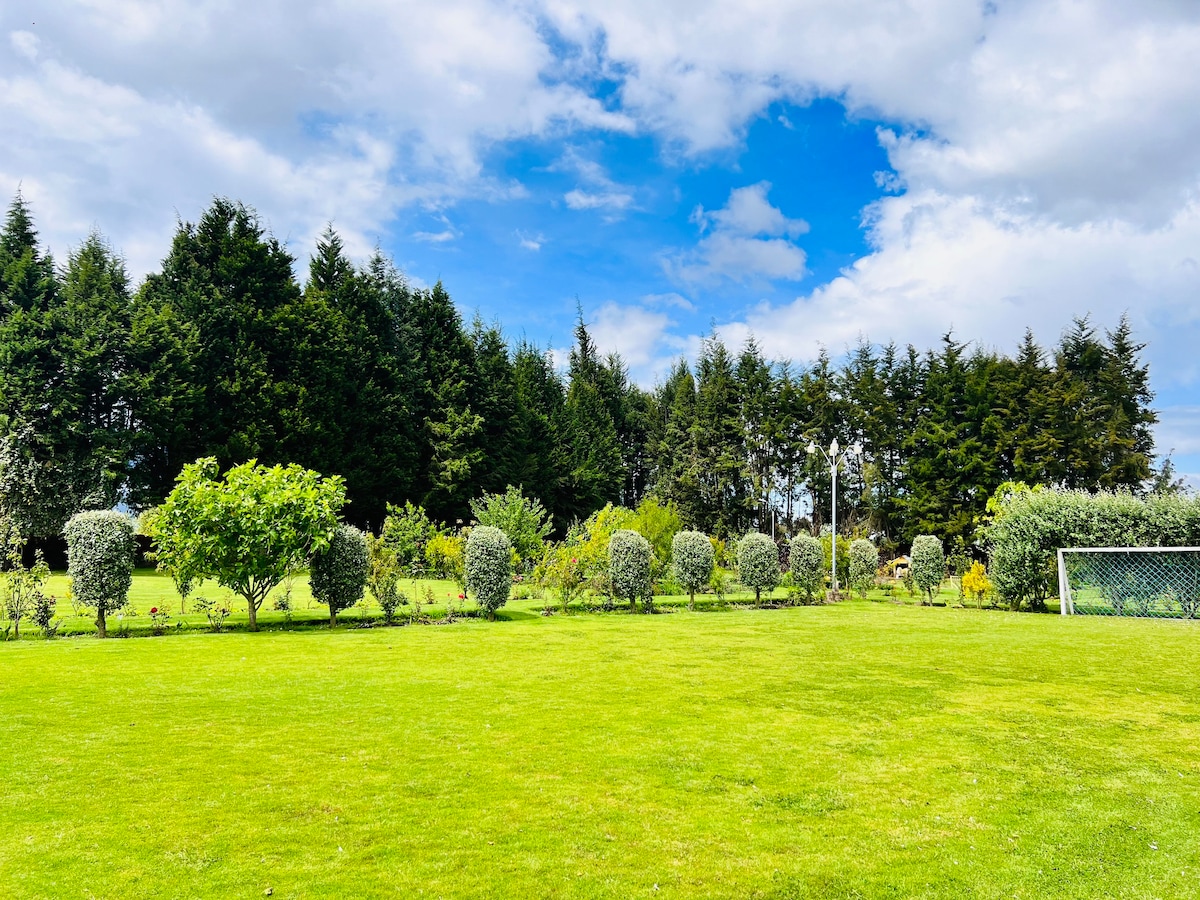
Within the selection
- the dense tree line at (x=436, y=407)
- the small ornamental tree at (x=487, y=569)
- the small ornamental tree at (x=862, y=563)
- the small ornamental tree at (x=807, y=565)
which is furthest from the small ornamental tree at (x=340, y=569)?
the small ornamental tree at (x=862, y=563)

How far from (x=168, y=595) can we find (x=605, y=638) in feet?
40.8

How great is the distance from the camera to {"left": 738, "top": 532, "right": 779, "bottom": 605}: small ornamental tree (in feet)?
65.3

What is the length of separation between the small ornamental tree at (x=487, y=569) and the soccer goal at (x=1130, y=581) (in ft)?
48.8

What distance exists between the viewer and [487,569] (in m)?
15.2

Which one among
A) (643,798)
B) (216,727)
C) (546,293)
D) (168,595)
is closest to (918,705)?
(643,798)

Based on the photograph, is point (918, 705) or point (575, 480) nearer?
point (918, 705)

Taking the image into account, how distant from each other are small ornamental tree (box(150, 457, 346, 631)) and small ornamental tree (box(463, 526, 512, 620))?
2997 millimetres

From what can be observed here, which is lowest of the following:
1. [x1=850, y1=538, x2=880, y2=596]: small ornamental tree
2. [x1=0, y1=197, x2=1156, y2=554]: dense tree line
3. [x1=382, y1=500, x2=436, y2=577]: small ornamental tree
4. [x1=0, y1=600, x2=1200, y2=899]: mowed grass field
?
Result: [x1=0, y1=600, x2=1200, y2=899]: mowed grass field

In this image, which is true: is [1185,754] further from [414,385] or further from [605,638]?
[414,385]

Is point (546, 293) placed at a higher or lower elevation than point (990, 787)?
higher

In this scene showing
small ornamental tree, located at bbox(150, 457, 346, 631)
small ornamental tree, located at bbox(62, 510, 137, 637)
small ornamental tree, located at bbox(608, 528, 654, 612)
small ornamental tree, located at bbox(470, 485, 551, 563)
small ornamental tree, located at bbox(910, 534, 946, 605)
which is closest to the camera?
small ornamental tree, located at bbox(62, 510, 137, 637)

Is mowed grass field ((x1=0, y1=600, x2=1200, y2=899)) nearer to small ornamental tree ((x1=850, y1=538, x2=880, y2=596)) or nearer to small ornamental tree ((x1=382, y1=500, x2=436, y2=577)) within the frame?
small ornamental tree ((x1=382, y1=500, x2=436, y2=577))

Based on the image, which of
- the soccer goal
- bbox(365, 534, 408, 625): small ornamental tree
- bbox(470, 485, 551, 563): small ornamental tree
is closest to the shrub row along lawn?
bbox(365, 534, 408, 625): small ornamental tree

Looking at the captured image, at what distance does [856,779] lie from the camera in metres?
5.30
